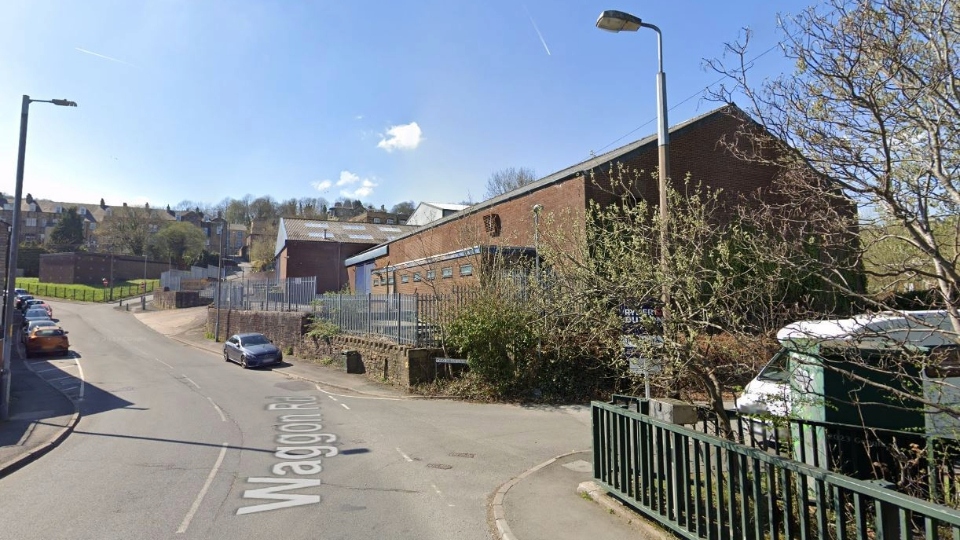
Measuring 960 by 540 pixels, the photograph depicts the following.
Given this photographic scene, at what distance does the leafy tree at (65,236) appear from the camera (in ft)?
285

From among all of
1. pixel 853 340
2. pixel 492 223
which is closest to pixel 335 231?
pixel 492 223

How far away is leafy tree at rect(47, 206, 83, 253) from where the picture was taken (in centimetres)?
8675

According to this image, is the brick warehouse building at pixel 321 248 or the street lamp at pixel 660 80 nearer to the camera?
the street lamp at pixel 660 80

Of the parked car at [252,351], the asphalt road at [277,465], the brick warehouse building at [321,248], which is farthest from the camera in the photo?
the brick warehouse building at [321,248]

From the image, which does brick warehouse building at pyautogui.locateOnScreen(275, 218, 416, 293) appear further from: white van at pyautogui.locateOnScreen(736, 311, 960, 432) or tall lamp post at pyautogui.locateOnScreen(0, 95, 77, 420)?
white van at pyautogui.locateOnScreen(736, 311, 960, 432)

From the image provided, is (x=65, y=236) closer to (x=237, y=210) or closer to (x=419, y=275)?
(x=237, y=210)

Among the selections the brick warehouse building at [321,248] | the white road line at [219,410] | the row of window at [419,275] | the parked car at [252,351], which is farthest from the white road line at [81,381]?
the brick warehouse building at [321,248]

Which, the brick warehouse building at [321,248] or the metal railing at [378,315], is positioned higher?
the brick warehouse building at [321,248]

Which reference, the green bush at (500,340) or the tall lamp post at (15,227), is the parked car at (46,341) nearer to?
the tall lamp post at (15,227)

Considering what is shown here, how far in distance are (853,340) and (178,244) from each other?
99.9 meters

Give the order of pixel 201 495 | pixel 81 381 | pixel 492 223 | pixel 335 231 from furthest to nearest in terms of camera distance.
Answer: pixel 335 231, pixel 492 223, pixel 81 381, pixel 201 495

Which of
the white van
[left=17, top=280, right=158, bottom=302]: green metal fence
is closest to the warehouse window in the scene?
the white van

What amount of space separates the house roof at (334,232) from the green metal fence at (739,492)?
43707mm

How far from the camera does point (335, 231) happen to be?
172ft
